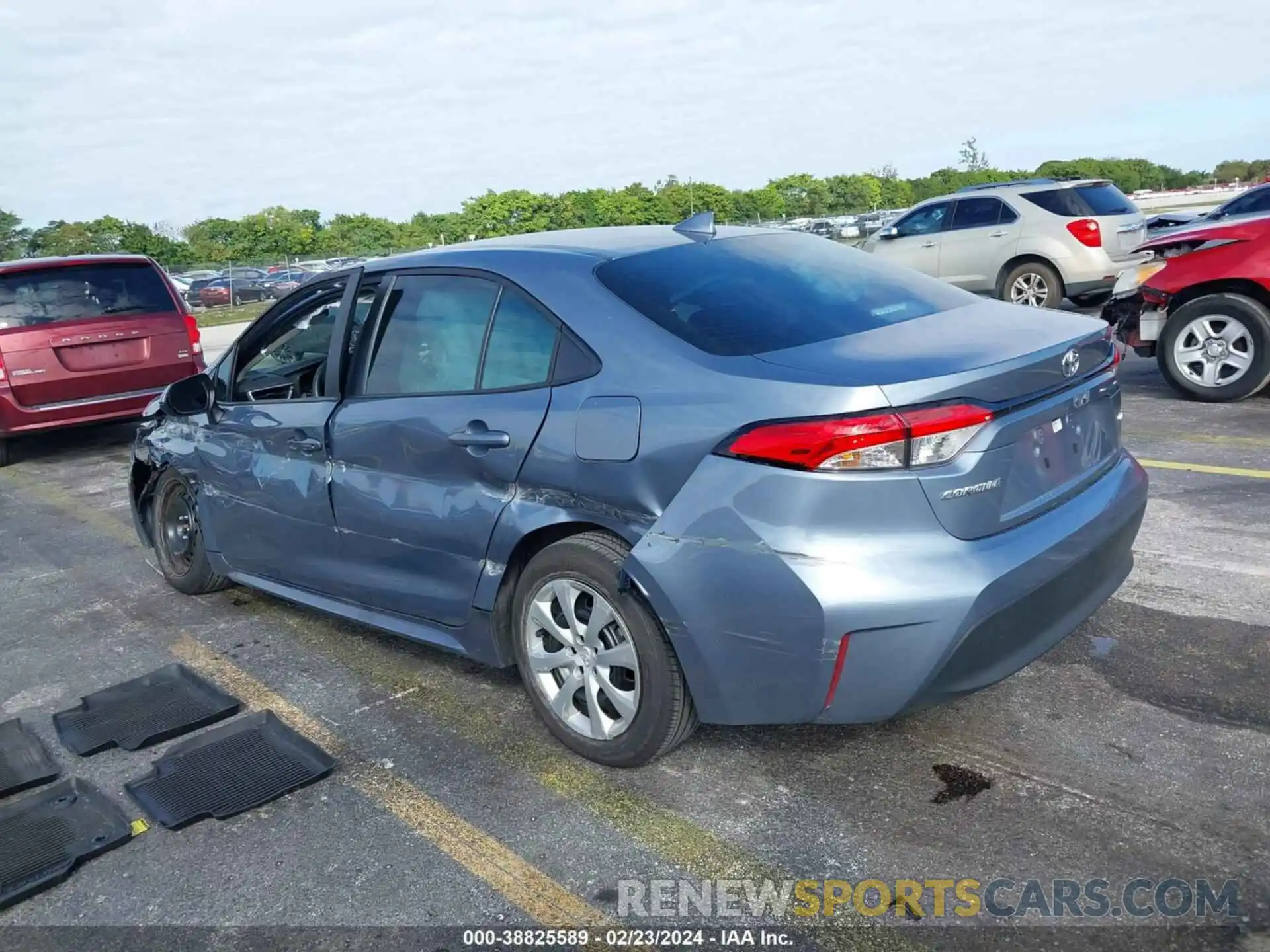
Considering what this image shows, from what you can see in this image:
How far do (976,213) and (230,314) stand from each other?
25.7 m

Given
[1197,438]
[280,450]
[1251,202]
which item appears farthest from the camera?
[1251,202]

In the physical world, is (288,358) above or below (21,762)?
above

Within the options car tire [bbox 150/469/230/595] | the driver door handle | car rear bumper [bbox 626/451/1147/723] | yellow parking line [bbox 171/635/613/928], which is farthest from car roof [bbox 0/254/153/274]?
car rear bumper [bbox 626/451/1147/723]

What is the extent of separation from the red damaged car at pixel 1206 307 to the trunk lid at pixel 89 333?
7.67 metres

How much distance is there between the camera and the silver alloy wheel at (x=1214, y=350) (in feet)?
25.5

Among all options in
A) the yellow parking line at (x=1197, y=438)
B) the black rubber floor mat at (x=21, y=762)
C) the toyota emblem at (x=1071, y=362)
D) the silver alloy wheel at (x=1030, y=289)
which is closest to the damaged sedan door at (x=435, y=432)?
the black rubber floor mat at (x=21, y=762)

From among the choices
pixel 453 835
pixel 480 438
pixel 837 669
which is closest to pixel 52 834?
pixel 453 835

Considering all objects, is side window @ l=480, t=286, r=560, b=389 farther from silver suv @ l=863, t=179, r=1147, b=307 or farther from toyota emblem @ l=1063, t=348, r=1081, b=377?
silver suv @ l=863, t=179, r=1147, b=307

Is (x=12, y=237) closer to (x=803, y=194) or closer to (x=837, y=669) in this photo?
(x=803, y=194)

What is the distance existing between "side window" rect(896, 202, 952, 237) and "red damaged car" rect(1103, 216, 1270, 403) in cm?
550

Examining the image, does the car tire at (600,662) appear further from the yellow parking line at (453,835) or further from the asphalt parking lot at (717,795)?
the yellow parking line at (453,835)

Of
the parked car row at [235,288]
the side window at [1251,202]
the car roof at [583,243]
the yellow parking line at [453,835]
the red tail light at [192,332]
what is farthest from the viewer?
the parked car row at [235,288]

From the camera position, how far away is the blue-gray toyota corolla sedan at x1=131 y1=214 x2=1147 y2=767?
2.81m

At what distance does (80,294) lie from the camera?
9.07 m
